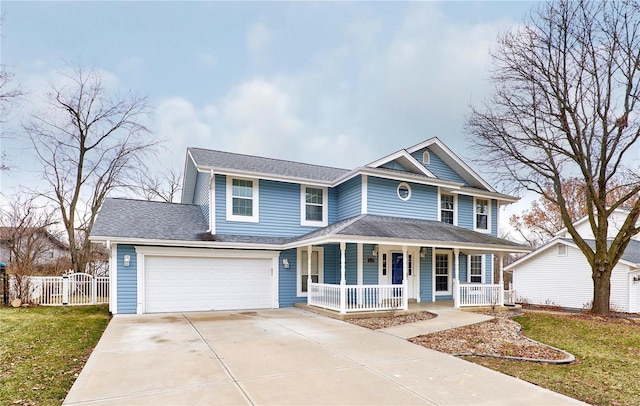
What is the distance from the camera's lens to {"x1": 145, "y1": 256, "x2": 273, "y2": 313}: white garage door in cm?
1204

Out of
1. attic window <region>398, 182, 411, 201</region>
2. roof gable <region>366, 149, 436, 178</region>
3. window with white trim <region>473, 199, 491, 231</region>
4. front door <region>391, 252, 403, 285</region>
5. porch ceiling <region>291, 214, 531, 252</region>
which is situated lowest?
front door <region>391, 252, 403, 285</region>

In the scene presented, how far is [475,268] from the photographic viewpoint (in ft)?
53.3

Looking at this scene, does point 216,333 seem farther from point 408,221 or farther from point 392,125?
point 392,125

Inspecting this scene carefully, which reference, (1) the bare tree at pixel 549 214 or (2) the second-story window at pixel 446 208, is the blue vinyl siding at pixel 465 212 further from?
(1) the bare tree at pixel 549 214

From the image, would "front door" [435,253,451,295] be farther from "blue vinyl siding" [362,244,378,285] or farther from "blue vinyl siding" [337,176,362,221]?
"blue vinyl siding" [337,176,362,221]

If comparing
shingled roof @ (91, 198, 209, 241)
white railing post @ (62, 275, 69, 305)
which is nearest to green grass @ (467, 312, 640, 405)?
shingled roof @ (91, 198, 209, 241)

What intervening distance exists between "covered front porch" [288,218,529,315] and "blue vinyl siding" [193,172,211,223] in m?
4.05

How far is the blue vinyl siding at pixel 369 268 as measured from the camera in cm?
1341

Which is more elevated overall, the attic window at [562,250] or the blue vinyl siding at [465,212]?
the blue vinyl siding at [465,212]

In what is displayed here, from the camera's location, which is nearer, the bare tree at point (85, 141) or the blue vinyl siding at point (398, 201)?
the blue vinyl siding at point (398, 201)

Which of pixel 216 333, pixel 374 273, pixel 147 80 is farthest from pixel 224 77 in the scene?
pixel 216 333

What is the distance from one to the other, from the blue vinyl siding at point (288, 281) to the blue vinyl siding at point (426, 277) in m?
4.60

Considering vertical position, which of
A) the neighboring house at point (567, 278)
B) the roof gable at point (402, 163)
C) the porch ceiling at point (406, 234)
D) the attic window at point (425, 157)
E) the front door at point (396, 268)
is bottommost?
the neighboring house at point (567, 278)

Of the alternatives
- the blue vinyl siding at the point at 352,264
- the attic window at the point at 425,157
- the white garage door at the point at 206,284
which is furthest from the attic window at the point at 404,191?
the white garage door at the point at 206,284
